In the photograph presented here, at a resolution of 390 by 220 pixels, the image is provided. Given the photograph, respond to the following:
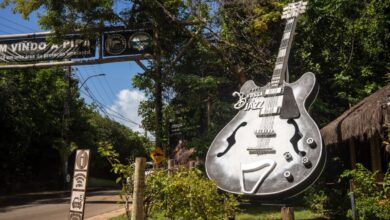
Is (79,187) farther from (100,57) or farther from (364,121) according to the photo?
(100,57)

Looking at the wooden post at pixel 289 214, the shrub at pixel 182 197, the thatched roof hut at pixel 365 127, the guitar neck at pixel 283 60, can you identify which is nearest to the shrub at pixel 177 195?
the shrub at pixel 182 197

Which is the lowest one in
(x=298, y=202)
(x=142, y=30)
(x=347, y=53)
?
(x=298, y=202)

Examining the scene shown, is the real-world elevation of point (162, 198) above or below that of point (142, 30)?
below

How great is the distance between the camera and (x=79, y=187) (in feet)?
17.5

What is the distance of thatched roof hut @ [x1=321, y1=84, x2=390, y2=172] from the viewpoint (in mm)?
9689

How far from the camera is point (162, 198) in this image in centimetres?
536

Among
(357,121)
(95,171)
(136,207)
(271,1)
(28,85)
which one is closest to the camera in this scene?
(136,207)

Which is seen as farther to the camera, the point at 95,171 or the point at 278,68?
the point at 95,171

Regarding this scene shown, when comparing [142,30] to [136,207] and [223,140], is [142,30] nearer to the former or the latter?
[223,140]

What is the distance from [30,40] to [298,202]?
430 inches

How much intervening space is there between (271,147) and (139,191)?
548 cm

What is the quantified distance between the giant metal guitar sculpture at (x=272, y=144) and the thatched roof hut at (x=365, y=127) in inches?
43.4

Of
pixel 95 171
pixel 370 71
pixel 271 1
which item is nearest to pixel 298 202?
pixel 370 71

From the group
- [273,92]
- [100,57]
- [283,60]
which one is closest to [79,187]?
[273,92]
